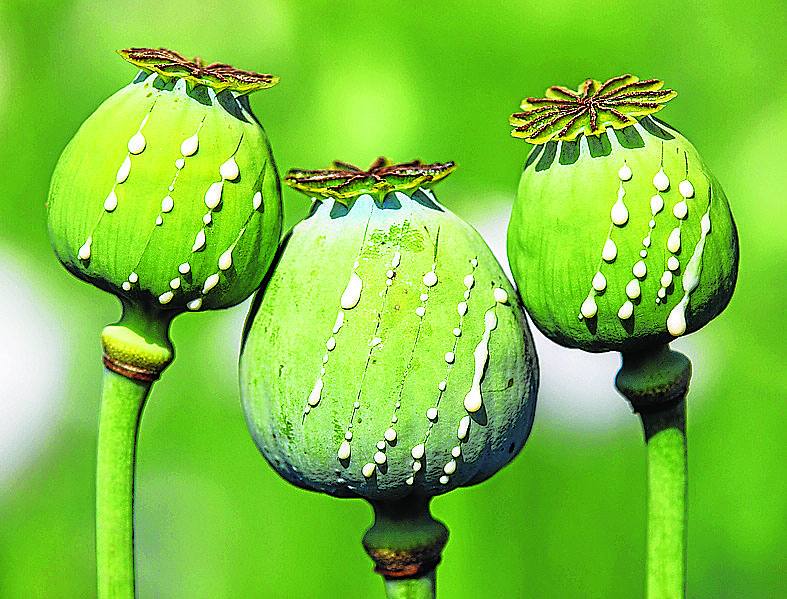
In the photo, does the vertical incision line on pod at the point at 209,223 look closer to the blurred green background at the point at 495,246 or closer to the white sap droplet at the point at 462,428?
the white sap droplet at the point at 462,428

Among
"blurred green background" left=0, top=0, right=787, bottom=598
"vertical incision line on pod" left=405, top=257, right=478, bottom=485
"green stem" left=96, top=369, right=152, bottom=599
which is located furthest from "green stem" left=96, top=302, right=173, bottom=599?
"blurred green background" left=0, top=0, right=787, bottom=598

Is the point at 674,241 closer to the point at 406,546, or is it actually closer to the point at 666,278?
the point at 666,278

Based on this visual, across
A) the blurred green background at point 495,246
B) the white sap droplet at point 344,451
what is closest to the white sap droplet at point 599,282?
the white sap droplet at point 344,451

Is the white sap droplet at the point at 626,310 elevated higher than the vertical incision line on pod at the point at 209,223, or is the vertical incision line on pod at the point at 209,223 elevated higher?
the vertical incision line on pod at the point at 209,223

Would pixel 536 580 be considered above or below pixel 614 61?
below

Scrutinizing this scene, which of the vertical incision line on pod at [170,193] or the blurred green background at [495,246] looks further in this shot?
the blurred green background at [495,246]

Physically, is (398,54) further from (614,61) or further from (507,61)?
(614,61)

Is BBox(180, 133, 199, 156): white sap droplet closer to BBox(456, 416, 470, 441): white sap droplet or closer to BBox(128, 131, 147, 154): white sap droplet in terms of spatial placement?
BBox(128, 131, 147, 154): white sap droplet

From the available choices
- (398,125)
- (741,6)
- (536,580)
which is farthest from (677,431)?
(741,6)
